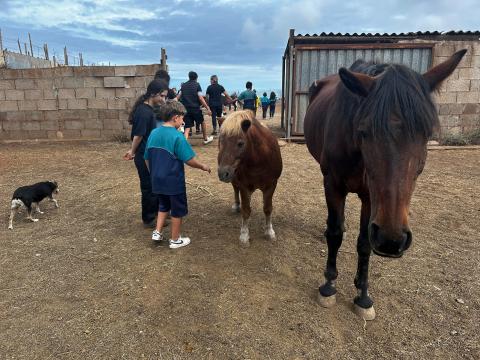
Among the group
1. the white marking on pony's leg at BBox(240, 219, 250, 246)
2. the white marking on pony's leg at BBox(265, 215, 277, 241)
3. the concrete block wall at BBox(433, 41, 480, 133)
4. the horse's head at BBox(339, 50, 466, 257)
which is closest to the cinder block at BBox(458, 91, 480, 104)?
the concrete block wall at BBox(433, 41, 480, 133)

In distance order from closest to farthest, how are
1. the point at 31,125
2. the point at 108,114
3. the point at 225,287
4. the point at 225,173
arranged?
the point at 225,287 → the point at 225,173 → the point at 108,114 → the point at 31,125

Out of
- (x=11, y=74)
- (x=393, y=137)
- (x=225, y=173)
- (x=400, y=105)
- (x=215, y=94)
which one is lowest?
(x=225, y=173)

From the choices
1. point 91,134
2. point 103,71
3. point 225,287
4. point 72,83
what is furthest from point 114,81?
point 225,287

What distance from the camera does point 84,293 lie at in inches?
119

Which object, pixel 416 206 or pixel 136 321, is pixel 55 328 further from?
pixel 416 206

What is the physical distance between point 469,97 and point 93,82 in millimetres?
11212

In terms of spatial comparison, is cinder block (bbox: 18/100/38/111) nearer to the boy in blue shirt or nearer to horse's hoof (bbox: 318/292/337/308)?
the boy in blue shirt

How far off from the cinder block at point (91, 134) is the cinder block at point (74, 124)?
17 centimetres

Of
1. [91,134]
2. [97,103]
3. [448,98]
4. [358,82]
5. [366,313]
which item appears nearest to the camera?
[358,82]

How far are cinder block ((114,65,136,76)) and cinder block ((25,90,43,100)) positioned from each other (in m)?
2.58

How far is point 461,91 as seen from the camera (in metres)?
9.34

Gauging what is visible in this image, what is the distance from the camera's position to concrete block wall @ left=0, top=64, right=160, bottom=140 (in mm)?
10227

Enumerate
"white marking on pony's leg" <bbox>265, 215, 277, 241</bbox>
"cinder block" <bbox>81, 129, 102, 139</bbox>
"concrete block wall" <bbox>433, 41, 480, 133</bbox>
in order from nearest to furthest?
"white marking on pony's leg" <bbox>265, 215, 277, 241</bbox>, "concrete block wall" <bbox>433, 41, 480, 133</bbox>, "cinder block" <bbox>81, 129, 102, 139</bbox>

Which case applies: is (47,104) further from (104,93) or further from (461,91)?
(461,91)
